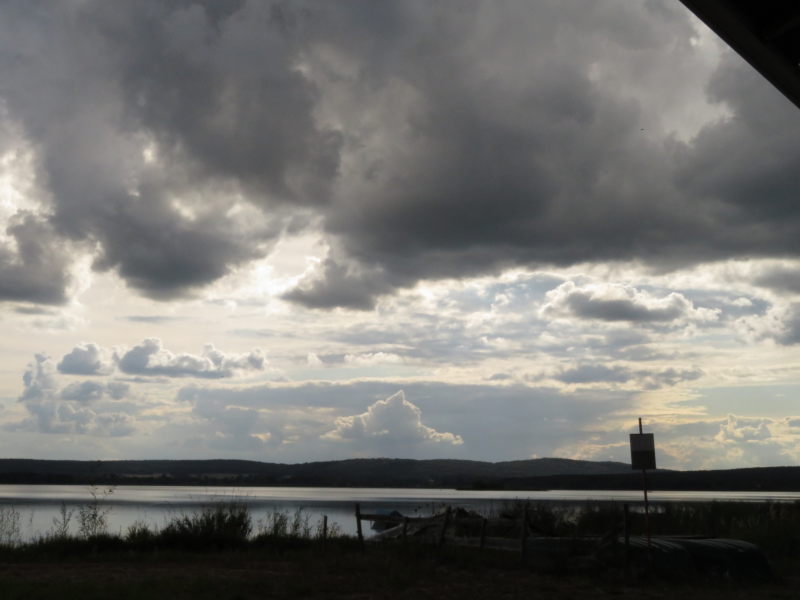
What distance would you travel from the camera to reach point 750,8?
7477 millimetres

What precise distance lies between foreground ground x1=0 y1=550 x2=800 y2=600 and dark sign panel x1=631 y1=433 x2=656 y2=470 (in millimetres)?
2596

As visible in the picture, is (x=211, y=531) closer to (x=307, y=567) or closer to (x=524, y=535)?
(x=307, y=567)

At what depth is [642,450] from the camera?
62.3 ft

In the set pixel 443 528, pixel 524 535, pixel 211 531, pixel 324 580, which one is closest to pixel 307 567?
pixel 324 580

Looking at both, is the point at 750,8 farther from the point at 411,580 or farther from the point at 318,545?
the point at 318,545

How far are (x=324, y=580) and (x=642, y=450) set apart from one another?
25.9ft

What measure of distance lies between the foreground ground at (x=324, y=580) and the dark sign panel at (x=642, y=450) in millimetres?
2596

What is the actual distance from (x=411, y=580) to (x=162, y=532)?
995 centimetres

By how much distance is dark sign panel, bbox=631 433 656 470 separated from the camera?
18.9 meters

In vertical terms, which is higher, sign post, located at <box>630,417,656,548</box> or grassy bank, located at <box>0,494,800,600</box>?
sign post, located at <box>630,417,656,548</box>

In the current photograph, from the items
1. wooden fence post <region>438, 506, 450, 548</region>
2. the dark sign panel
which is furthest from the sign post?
wooden fence post <region>438, 506, 450, 548</region>

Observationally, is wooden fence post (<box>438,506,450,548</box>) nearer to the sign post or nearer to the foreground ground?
the foreground ground

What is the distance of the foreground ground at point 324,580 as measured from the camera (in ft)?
52.5

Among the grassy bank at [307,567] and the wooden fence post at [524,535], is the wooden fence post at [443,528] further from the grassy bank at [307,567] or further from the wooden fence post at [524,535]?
the wooden fence post at [524,535]
